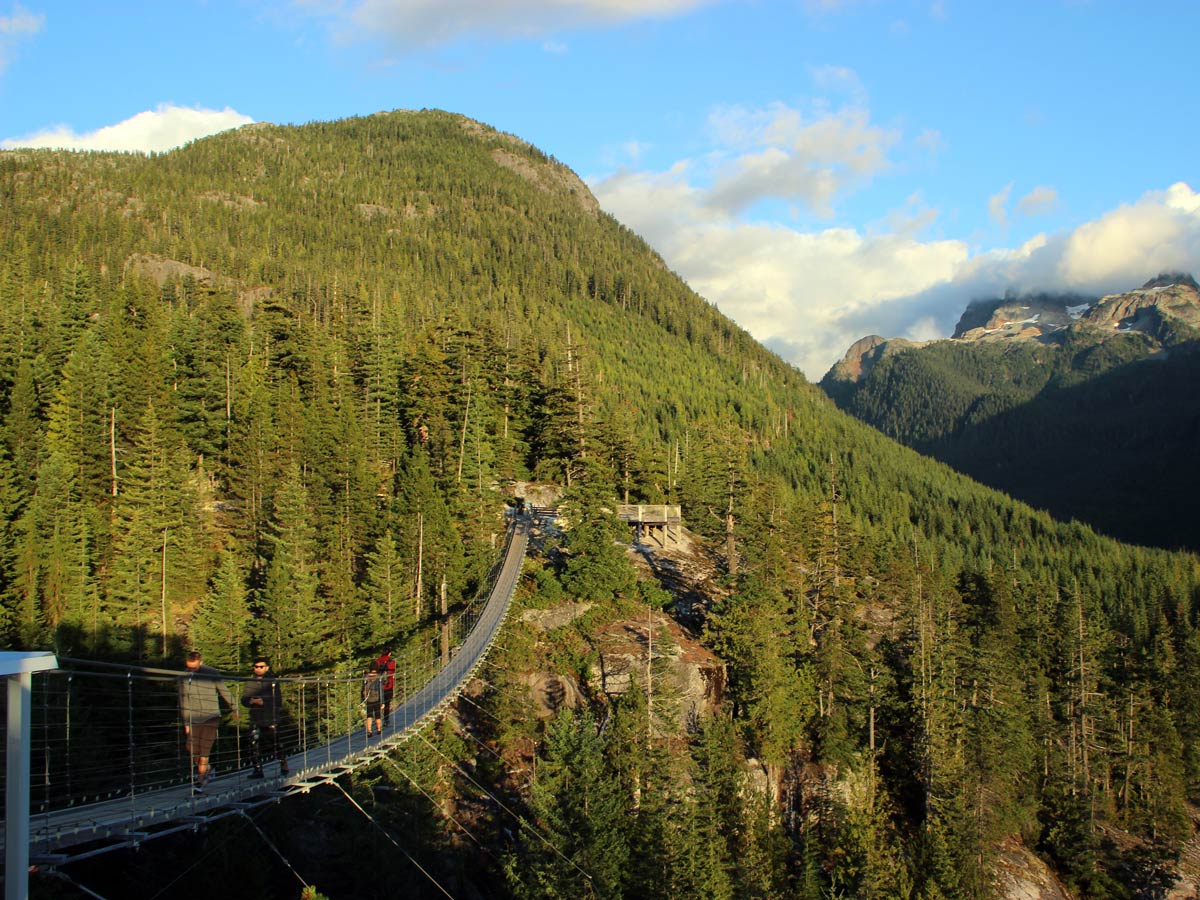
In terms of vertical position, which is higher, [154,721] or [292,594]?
[292,594]

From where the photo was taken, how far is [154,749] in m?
24.4

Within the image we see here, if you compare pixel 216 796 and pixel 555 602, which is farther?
pixel 555 602

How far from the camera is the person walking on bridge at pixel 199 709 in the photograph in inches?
433

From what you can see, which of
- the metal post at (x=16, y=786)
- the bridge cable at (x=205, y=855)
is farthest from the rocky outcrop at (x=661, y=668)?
the metal post at (x=16, y=786)

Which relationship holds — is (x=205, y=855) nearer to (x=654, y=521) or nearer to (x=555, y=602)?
(x=555, y=602)

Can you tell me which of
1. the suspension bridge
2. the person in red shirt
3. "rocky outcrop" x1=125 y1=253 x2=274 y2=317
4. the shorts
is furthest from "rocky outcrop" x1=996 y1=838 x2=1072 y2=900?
"rocky outcrop" x1=125 y1=253 x2=274 y2=317

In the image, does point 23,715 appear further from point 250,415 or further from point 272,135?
point 272,135

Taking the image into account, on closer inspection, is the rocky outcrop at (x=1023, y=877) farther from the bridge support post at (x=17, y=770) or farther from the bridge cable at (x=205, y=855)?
the bridge support post at (x=17, y=770)

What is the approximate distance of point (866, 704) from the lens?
136 feet

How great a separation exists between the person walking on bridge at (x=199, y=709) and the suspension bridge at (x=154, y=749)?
270 millimetres

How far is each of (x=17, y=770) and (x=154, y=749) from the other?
22671 mm

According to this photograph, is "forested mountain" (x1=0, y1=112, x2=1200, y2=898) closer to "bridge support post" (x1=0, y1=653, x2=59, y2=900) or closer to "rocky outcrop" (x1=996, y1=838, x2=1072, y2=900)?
"rocky outcrop" (x1=996, y1=838, x2=1072, y2=900)

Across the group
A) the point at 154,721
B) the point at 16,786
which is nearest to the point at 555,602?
the point at 154,721

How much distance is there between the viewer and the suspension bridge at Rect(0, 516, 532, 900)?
5.29 metres
